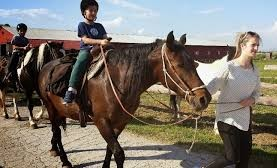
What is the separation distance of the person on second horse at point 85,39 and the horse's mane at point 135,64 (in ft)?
1.22

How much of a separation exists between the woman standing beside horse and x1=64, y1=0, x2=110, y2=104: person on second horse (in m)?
1.80

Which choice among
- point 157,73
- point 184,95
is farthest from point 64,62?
point 184,95

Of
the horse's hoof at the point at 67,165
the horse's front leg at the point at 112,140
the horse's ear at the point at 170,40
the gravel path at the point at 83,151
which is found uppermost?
the horse's ear at the point at 170,40

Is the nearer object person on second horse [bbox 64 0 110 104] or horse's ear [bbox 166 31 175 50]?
horse's ear [bbox 166 31 175 50]

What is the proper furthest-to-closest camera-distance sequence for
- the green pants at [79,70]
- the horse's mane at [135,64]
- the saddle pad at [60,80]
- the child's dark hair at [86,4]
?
1. the saddle pad at [60,80]
2. the child's dark hair at [86,4]
3. the green pants at [79,70]
4. the horse's mane at [135,64]

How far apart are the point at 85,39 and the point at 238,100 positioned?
2.42 meters

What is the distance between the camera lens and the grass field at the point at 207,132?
6991 millimetres

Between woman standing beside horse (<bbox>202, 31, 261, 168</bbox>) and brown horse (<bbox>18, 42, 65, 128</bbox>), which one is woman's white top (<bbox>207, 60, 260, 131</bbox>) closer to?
woman standing beside horse (<bbox>202, 31, 261, 168</bbox>)

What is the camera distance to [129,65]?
197 inches

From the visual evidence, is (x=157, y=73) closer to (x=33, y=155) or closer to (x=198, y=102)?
(x=198, y=102)

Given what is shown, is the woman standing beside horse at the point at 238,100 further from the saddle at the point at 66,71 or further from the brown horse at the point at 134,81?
the saddle at the point at 66,71

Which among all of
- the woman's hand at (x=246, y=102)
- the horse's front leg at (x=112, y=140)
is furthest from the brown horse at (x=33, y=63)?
the woman's hand at (x=246, y=102)

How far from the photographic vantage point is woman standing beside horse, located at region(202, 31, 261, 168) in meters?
4.45

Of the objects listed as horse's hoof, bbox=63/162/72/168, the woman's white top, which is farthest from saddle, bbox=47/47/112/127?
the woman's white top
